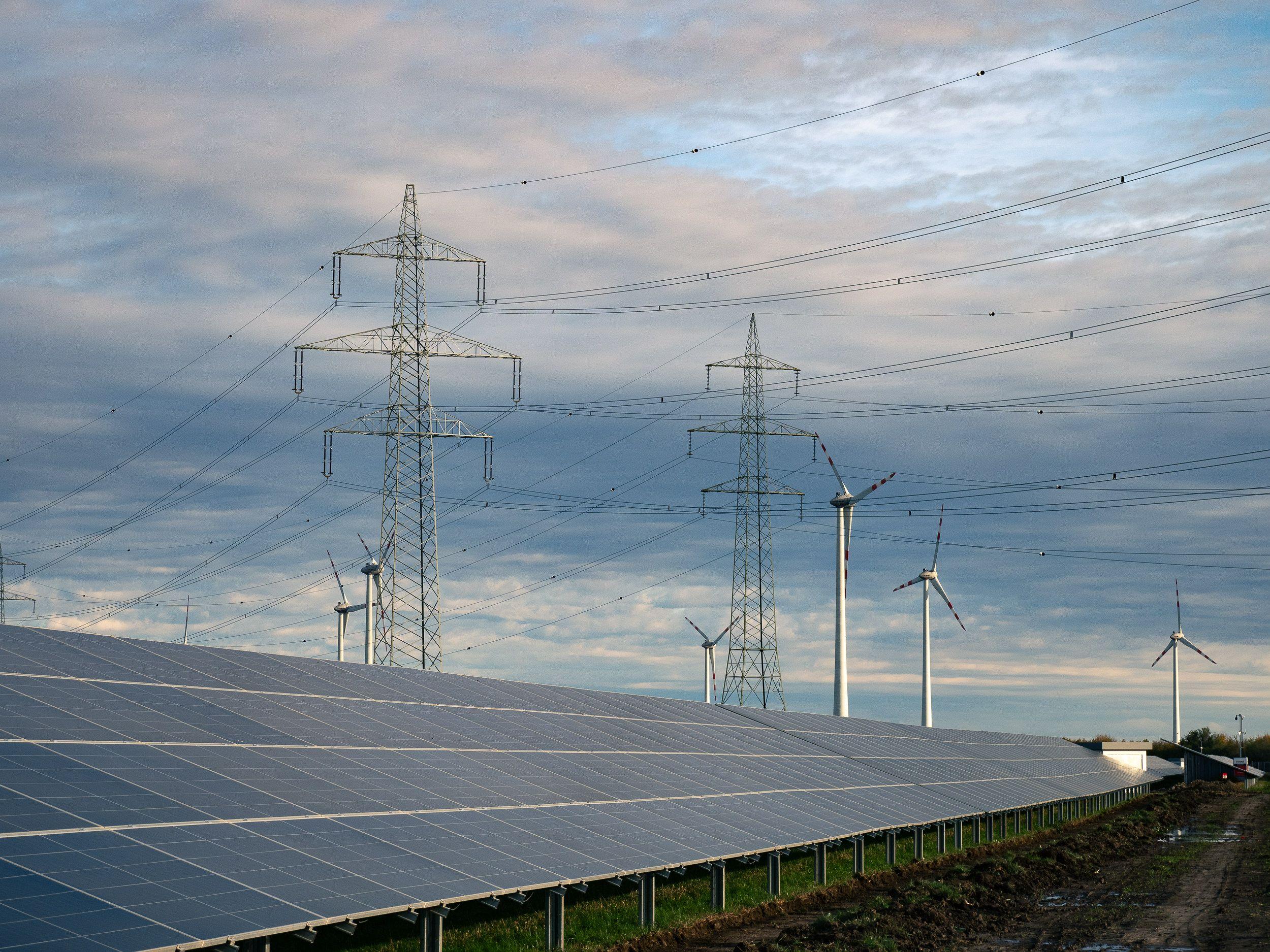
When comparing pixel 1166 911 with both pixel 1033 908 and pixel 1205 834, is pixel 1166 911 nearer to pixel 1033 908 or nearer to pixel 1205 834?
pixel 1033 908

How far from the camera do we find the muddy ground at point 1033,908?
1272 inches

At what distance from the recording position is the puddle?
7081cm

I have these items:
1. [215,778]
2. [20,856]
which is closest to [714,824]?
[215,778]

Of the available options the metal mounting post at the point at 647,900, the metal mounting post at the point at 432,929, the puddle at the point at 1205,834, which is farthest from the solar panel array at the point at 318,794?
the puddle at the point at 1205,834

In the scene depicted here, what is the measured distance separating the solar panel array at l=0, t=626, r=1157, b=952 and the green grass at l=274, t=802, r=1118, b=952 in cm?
194

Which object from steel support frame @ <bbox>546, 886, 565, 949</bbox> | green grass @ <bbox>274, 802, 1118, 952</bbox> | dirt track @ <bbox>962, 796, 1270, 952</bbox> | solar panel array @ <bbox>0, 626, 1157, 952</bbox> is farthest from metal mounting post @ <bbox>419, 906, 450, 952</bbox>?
dirt track @ <bbox>962, 796, 1270, 952</bbox>

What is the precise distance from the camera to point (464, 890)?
2425 centimetres

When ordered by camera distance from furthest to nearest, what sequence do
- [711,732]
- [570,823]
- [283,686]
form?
[711,732], [283,686], [570,823]

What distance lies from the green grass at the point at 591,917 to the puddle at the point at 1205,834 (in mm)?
33807

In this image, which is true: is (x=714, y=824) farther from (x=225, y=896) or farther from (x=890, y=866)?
(x=225, y=896)

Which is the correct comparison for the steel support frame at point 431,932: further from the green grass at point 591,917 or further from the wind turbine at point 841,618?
the wind turbine at point 841,618

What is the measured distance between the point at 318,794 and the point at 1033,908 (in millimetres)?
23848

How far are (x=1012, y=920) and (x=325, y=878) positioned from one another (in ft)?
74.6

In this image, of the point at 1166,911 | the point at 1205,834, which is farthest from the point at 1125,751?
the point at 1166,911
